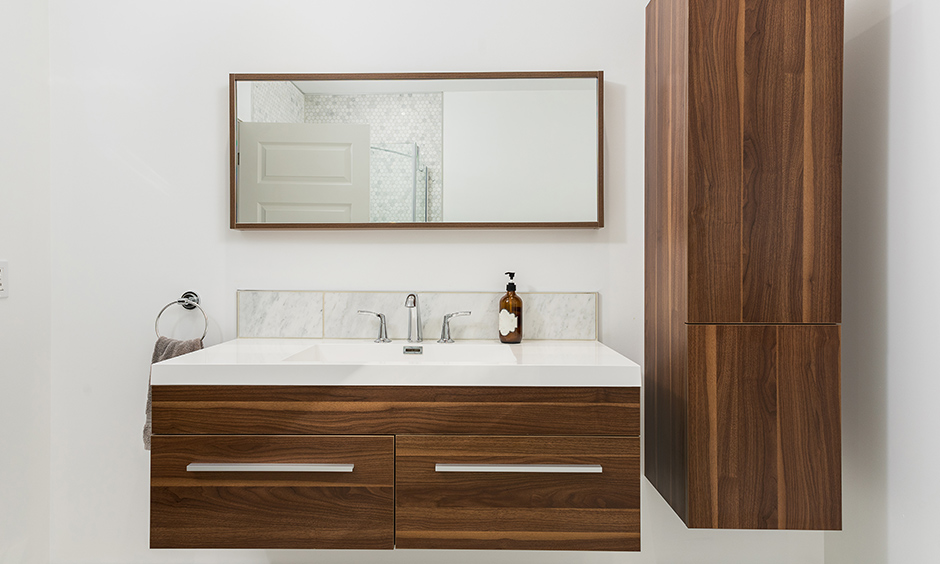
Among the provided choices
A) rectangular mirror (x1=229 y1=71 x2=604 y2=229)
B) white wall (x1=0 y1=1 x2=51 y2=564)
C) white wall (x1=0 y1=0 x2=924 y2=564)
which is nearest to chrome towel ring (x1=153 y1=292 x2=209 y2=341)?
white wall (x1=0 y1=0 x2=924 y2=564)

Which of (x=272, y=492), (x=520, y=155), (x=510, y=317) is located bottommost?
(x=272, y=492)

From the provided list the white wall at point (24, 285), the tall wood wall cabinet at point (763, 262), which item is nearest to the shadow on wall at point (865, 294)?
the tall wood wall cabinet at point (763, 262)

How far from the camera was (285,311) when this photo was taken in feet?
5.94

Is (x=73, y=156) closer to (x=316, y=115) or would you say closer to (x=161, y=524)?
(x=316, y=115)

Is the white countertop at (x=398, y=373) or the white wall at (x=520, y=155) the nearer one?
the white countertop at (x=398, y=373)

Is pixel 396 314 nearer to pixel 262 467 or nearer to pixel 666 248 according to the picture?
pixel 262 467

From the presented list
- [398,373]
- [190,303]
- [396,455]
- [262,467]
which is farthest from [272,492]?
[190,303]

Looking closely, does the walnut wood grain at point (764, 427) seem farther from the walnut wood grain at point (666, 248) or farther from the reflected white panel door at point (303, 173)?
the reflected white panel door at point (303, 173)

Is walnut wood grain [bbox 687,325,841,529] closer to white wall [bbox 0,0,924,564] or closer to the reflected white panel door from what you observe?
white wall [bbox 0,0,924,564]

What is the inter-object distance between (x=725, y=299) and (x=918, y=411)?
563mm

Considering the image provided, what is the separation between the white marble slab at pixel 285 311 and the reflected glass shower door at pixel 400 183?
1.24 ft

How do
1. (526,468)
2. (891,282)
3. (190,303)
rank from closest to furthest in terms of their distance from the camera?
(526,468)
(891,282)
(190,303)

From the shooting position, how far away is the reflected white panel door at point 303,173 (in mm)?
1775

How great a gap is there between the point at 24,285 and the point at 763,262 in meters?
2.21
